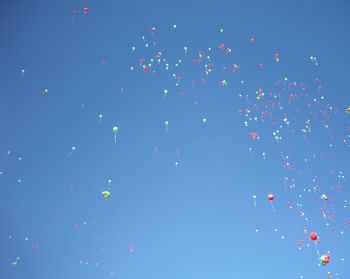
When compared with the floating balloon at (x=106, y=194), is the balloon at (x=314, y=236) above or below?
below

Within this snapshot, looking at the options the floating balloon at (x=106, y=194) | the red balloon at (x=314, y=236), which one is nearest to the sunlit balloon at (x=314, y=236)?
the red balloon at (x=314, y=236)

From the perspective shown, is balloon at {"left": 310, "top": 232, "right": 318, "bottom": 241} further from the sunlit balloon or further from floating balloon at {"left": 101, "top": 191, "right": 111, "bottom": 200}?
floating balloon at {"left": 101, "top": 191, "right": 111, "bottom": 200}

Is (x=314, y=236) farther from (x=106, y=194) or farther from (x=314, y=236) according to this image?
(x=106, y=194)

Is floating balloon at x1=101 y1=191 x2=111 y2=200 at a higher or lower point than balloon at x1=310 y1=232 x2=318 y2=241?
higher

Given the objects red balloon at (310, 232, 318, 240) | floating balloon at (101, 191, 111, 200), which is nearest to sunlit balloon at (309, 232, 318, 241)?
red balloon at (310, 232, 318, 240)

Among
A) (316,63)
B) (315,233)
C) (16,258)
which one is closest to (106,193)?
(16,258)

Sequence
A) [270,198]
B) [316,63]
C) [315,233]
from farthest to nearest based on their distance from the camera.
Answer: [316,63]
[270,198]
[315,233]

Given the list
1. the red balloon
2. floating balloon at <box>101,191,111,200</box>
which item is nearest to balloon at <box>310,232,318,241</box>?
the red balloon

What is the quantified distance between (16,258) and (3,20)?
4.43m

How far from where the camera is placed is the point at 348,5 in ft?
26.9

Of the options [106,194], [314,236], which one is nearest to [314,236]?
[314,236]

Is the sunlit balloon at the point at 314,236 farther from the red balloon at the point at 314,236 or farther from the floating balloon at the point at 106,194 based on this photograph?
the floating balloon at the point at 106,194

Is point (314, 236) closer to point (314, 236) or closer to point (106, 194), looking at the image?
point (314, 236)

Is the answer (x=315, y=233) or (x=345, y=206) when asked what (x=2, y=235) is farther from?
(x=345, y=206)
